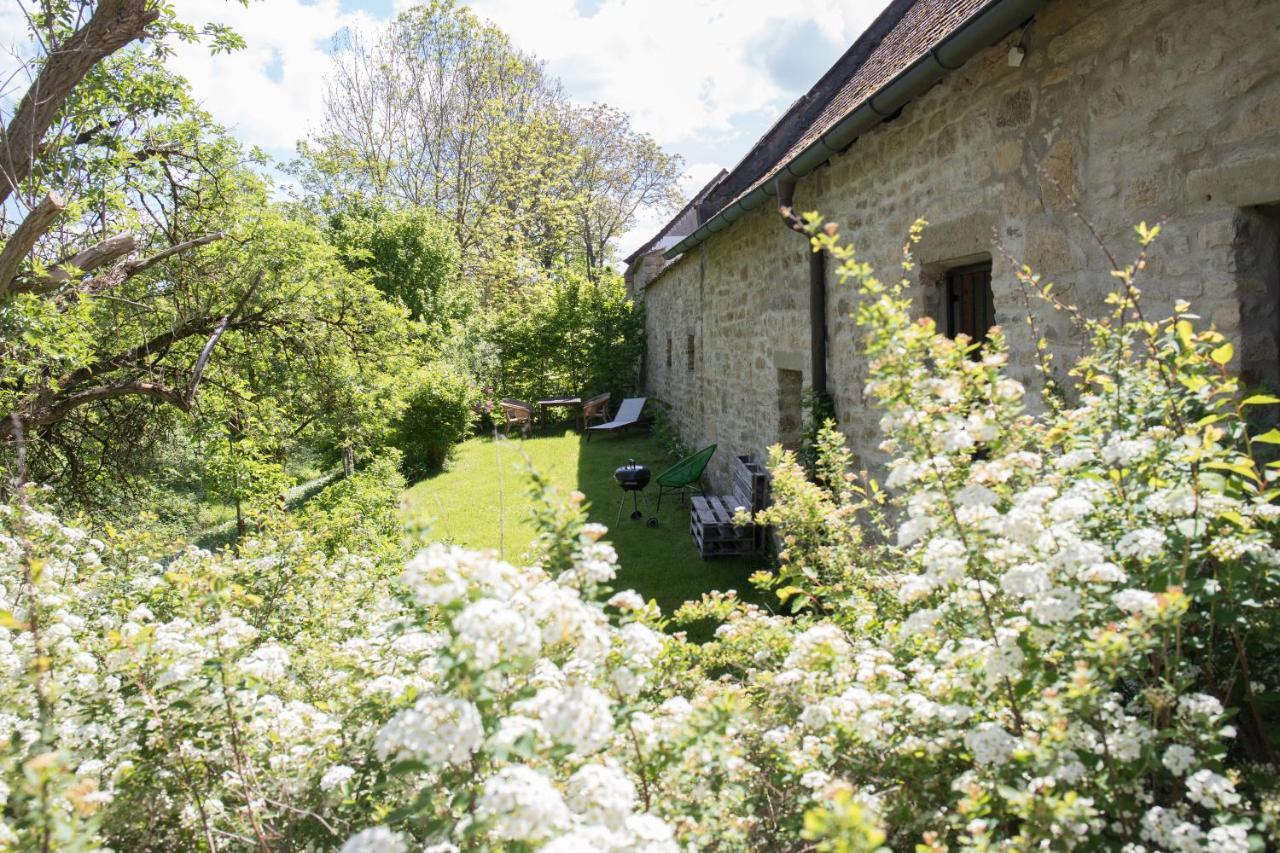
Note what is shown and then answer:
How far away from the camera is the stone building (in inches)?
110

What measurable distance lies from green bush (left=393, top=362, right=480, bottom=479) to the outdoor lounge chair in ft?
8.65

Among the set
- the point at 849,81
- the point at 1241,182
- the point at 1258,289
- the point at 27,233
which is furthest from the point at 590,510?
the point at 1241,182

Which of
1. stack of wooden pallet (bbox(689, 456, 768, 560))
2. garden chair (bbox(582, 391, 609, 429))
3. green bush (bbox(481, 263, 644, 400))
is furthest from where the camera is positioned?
green bush (bbox(481, 263, 644, 400))

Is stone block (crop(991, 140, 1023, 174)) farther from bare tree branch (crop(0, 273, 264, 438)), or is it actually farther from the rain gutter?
bare tree branch (crop(0, 273, 264, 438))

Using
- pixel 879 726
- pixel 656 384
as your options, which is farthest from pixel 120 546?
pixel 656 384

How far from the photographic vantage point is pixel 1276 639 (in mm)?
1954

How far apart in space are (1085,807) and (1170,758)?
0.30 metres

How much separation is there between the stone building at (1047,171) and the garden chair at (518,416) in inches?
450

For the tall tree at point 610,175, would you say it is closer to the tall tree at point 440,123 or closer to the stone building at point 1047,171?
the tall tree at point 440,123

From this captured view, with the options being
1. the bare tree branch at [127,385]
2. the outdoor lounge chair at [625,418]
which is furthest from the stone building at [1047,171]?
the outdoor lounge chair at [625,418]

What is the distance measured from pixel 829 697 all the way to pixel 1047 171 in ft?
8.92

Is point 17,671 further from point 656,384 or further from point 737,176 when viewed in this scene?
point 656,384

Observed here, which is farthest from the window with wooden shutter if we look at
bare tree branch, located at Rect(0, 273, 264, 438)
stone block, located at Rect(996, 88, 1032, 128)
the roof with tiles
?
bare tree branch, located at Rect(0, 273, 264, 438)

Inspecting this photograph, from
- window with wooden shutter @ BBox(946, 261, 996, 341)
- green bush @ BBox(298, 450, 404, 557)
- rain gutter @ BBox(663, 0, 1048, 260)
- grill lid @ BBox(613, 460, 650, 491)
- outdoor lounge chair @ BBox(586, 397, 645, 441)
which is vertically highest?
rain gutter @ BBox(663, 0, 1048, 260)
